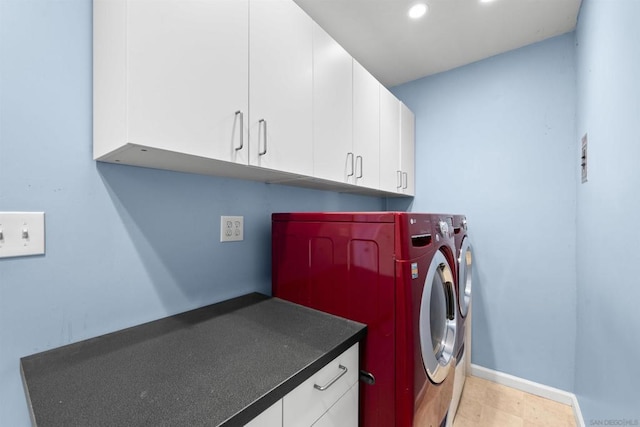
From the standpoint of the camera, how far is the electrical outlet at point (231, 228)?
4.16 feet

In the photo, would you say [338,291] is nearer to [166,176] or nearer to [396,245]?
[396,245]

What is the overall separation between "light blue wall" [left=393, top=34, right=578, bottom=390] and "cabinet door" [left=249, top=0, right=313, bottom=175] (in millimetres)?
1545

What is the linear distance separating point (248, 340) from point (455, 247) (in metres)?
1.14

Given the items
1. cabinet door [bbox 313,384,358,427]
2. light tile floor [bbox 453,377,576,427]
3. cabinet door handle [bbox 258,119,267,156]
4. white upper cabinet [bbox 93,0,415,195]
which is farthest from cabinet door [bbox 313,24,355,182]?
light tile floor [bbox 453,377,576,427]

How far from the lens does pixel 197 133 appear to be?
815 millimetres

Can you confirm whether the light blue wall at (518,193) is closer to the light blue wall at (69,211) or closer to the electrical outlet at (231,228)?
the electrical outlet at (231,228)

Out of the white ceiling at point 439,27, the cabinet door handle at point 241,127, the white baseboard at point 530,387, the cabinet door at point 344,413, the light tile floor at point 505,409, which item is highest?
the white ceiling at point 439,27

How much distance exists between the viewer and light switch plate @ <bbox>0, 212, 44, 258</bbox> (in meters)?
0.73

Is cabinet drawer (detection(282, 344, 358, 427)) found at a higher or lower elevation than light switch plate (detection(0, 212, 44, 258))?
lower

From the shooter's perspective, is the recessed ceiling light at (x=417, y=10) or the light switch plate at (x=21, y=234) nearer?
the light switch plate at (x=21, y=234)

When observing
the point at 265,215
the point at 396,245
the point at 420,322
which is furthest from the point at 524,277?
the point at 265,215

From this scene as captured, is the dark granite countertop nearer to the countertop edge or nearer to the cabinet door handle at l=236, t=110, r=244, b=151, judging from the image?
the countertop edge

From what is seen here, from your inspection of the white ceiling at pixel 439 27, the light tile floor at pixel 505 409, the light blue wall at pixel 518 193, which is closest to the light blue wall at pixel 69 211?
the white ceiling at pixel 439 27

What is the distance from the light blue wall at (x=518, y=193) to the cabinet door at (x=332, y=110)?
1170 mm
